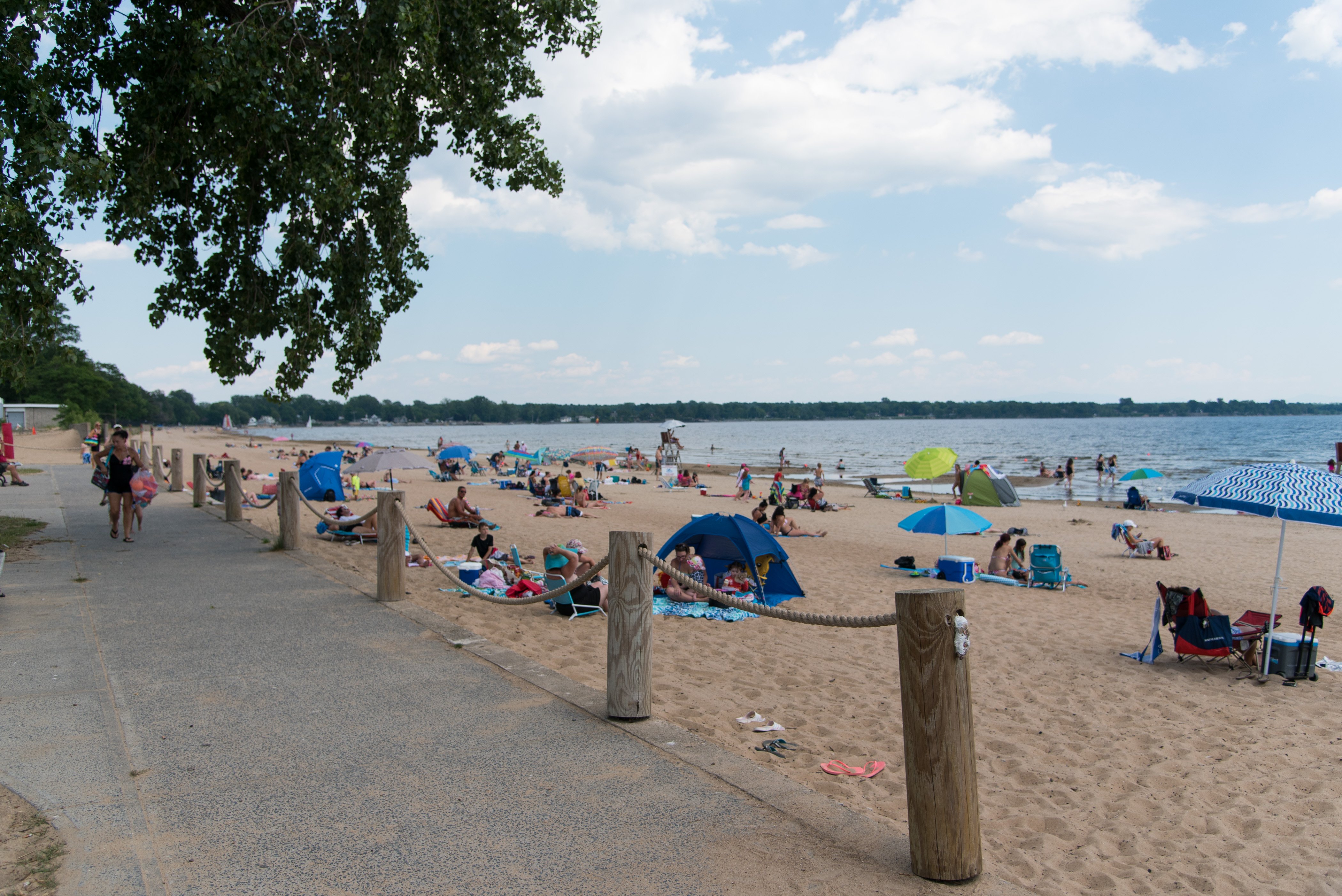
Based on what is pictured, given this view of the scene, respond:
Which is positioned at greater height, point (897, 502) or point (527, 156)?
point (527, 156)

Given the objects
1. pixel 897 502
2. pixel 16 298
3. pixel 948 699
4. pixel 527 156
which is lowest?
pixel 897 502

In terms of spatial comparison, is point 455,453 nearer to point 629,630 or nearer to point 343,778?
point 629,630

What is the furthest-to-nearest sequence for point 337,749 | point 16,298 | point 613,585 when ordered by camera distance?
point 16,298, point 613,585, point 337,749

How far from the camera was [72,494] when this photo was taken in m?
18.5

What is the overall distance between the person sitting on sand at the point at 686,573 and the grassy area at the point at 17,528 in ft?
26.5

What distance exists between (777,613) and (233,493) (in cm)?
1220

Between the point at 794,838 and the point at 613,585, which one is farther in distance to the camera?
the point at 613,585

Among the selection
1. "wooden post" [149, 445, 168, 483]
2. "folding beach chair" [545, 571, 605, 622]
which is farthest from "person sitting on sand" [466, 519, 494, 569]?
"wooden post" [149, 445, 168, 483]

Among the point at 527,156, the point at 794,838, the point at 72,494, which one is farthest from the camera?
the point at 72,494

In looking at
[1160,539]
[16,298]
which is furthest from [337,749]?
[1160,539]

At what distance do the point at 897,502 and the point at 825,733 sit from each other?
2312 cm

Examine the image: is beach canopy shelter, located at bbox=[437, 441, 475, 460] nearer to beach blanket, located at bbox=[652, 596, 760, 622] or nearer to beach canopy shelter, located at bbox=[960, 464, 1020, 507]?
beach canopy shelter, located at bbox=[960, 464, 1020, 507]

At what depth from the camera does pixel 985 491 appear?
78.7 ft

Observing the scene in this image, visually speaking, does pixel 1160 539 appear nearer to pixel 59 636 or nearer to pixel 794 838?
pixel 794 838
